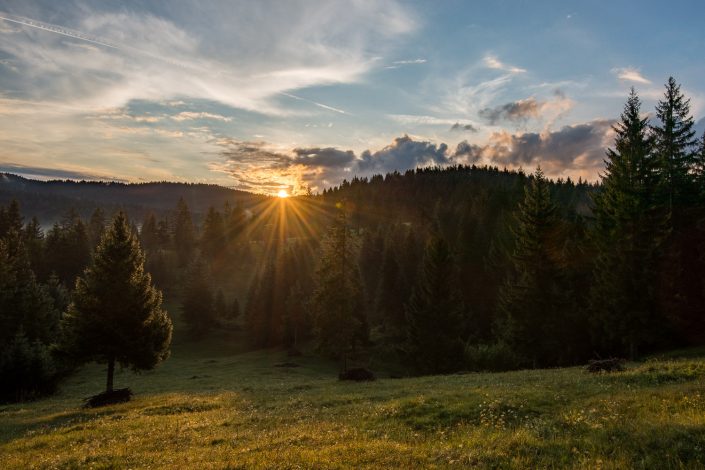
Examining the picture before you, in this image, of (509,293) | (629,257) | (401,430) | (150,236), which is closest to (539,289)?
(509,293)

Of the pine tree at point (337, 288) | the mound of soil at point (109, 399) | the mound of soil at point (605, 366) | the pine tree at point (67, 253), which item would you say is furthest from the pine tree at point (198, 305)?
the mound of soil at point (605, 366)

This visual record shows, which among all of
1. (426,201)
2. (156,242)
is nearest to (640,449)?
(156,242)

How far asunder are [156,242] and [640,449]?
494 ft

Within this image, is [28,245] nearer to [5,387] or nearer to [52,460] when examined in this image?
[5,387]

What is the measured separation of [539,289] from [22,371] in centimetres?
4637

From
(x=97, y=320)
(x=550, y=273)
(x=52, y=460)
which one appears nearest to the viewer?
(x=52, y=460)

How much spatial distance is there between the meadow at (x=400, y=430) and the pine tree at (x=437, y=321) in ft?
94.5

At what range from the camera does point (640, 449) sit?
29.3 ft

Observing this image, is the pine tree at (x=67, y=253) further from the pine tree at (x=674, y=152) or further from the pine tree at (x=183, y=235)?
the pine tree at (x=674, y=152)

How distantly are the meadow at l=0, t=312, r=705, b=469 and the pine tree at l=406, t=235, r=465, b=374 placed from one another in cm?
2880

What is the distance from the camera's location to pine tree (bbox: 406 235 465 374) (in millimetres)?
51844

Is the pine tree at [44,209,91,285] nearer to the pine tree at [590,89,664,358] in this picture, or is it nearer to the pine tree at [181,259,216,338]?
the pine tree at [181,259,216,338]

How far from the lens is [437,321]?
172ft

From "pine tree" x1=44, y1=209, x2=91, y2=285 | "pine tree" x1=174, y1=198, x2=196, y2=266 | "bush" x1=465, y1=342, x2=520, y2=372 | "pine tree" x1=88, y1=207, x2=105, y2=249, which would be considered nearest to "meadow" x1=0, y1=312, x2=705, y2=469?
"bush" x1=465, y1=342, x2=520, y2=372
